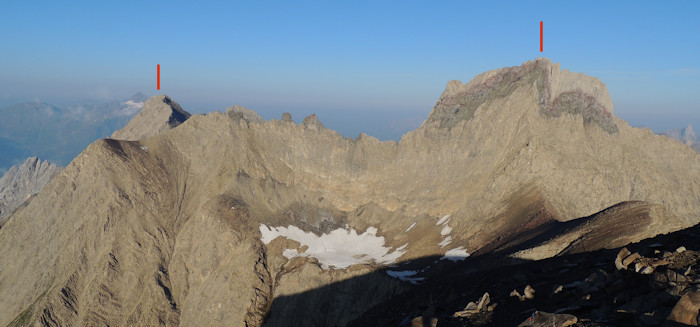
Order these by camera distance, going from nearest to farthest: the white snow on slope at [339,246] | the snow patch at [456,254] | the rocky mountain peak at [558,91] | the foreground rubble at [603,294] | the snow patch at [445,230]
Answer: the foreground rubble at [603,294], the snow patch at [456,254], the snow patch at [445,230], the white snow on slope at [339,246], the rocky mountain peak at [558,91]

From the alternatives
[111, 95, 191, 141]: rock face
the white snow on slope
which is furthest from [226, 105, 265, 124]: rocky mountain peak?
the white snow on slope

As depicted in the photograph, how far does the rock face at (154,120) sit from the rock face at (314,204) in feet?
143

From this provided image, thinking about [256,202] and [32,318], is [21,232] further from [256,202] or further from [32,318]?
[256,202]

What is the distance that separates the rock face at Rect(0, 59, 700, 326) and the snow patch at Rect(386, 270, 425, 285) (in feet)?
1.80

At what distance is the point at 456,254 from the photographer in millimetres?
84750

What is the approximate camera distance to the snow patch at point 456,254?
270ft

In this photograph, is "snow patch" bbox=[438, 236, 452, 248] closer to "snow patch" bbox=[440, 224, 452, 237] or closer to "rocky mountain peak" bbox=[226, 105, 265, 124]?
"snow patch" bbox=[440, 224, 452, 237]

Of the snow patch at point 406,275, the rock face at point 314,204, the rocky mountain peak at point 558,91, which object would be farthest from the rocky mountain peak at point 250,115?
the snow patch at point 406,275

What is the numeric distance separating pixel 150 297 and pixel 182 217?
871 inches

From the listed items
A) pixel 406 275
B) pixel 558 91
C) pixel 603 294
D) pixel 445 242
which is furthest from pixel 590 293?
pixel 558 91

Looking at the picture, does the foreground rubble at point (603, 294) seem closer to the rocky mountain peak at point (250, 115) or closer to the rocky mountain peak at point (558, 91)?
the rocky mountain peak at point (558, 91)

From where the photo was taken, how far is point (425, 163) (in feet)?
405

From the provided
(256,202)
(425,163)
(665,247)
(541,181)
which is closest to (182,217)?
(256,202)

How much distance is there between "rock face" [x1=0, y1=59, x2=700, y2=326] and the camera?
8806 cm
